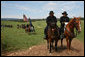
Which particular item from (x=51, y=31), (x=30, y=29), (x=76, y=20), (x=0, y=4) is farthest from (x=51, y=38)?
(x=30, y=29)

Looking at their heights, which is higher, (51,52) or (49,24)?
(49,24)

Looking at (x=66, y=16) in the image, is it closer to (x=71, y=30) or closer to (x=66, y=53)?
(x=71, y=30)

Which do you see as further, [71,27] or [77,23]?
[71,27]

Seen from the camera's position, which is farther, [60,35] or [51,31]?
[60,35]

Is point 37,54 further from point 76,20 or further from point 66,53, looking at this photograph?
point 76,20

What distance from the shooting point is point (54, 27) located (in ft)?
38.3

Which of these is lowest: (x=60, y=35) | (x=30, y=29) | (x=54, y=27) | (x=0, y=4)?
(x=30, y=29)

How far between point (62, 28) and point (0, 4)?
241 inches

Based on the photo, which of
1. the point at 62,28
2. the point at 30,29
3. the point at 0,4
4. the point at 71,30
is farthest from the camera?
the point at 30,29

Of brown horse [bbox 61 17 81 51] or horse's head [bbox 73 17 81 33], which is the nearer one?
horse's head [bbox 73 17 81 33]

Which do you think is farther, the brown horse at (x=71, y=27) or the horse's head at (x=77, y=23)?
the brown horse at (x=71, y=27)

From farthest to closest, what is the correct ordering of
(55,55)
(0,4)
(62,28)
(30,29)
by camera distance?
(30,29), (0,4), (62,28), (55,55)

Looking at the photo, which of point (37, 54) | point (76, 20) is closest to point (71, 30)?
point (76, 20)

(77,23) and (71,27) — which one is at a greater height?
(77,23)
